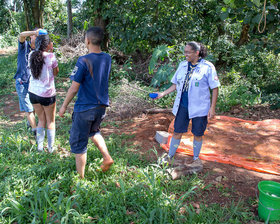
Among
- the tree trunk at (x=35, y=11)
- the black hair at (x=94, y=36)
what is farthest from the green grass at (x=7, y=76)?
the black hair at (x=94, y=36)

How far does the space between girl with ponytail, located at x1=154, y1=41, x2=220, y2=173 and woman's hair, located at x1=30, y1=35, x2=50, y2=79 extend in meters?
1.80

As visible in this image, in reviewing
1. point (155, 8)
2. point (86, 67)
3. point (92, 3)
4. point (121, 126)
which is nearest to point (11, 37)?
point (92, 3)

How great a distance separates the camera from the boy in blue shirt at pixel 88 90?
250 cm

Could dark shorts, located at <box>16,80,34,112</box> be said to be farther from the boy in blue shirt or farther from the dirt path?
the boy in blue shirt

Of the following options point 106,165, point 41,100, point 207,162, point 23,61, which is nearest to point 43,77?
point 41,100

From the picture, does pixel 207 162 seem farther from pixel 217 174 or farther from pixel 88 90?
pixel 88 90

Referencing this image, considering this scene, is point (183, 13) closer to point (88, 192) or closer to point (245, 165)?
point (245, 165)

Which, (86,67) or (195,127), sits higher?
(86,67)

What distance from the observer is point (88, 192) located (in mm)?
2596

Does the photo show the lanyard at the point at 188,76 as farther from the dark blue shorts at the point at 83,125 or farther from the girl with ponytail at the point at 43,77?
the girl with ponytail at the point at 43,77

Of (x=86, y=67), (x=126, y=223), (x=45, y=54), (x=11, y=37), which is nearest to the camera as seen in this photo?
(x=126, y=223)

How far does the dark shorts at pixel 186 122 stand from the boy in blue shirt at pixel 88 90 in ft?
3.30

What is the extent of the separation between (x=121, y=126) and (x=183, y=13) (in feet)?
16.3

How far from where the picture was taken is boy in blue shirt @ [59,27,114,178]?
2.50 m
